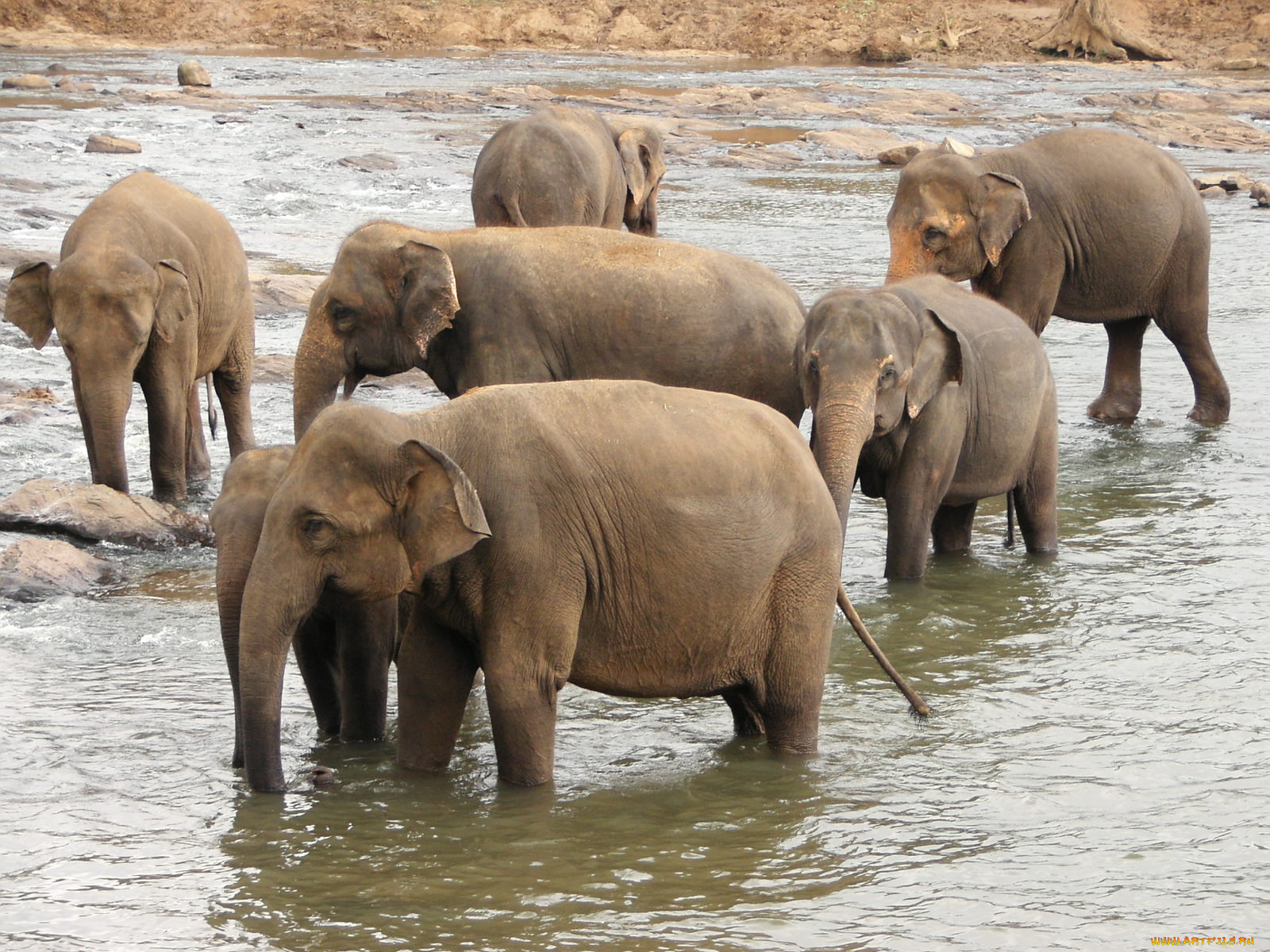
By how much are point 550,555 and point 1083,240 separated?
251 inches

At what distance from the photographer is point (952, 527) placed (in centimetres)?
786

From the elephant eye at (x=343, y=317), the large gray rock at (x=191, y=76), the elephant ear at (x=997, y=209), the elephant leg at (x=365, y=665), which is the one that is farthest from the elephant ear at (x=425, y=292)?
the large gray rock at (x=191, y=76)

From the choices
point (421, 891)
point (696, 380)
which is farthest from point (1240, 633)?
point (421, 891)

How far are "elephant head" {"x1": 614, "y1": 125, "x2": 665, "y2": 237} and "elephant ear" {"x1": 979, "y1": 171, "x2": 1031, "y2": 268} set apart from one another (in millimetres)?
4067

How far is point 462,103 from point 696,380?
1032 inches

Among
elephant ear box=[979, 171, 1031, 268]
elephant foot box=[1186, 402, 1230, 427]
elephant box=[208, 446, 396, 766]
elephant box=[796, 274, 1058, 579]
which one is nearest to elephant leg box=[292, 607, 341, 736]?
elephant box=[208, 446, 396, 766]

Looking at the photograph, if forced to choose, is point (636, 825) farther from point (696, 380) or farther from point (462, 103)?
point (462, 103)

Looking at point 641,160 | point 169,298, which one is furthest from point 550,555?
point 641,160

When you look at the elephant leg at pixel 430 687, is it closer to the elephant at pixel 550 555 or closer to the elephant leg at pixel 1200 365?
the elephant at pixel 550 555

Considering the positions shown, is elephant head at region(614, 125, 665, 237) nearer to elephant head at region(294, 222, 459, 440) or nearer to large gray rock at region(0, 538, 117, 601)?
elephant head at region(294, 222, 459, 440)

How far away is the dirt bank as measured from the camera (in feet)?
157

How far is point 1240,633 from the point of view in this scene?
6844mm

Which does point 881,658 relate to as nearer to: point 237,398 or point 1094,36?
point 237,398

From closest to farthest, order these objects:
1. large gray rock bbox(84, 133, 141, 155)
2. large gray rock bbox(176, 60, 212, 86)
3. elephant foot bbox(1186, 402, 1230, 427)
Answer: elephant foot bbox(1186, 402, 1230, 427) → large gray rock bbox(84, 133, 141, 155) → large gray rock bbox(176, 60, 212, 86)
